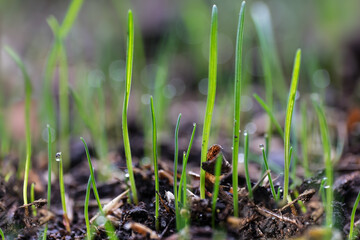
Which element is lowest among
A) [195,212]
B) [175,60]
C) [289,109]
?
[195,212]

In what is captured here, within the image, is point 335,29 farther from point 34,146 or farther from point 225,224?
point 225,224

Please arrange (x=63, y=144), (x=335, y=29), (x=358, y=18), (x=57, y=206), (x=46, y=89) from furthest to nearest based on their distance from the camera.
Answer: (x=358, y=18)
(x=335, y=29)
(x=63, y=144)
(x=46, y=89)
(x=57, y=206)

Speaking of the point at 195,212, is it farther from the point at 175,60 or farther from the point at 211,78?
the point at 175,60

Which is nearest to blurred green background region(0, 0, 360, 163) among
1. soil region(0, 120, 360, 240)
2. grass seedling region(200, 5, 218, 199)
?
soil region(0, 120, 360, 240)

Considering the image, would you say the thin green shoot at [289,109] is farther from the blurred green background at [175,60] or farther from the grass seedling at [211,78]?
the blurred green background at [175,60]

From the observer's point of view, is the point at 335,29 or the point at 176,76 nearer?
the point at 176,76

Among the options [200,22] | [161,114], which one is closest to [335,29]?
[200,22]

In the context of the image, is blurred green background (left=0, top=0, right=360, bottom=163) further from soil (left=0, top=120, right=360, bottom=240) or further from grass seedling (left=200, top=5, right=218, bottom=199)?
grass seedling (left=200, top=5, right=218, bottom=199)

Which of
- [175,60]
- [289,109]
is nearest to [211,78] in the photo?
[289,109]
